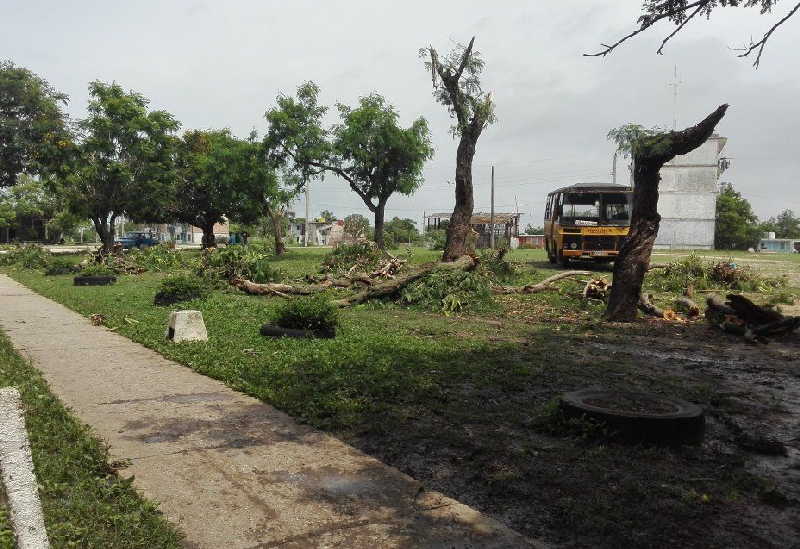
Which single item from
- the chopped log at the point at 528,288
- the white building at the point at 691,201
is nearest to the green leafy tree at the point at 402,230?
the white building at the point at 691,201

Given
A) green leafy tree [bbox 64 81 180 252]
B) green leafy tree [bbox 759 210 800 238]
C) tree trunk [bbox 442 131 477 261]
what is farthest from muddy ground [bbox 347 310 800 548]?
green leafy tree [bbox 759 210 800 238]

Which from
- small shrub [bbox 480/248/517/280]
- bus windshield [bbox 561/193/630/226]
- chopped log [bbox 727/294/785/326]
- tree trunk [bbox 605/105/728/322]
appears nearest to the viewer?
chopped log [bbox 727/294/785/326]

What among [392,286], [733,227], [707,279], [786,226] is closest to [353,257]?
[392,286]

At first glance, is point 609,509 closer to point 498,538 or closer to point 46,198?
point 498,538

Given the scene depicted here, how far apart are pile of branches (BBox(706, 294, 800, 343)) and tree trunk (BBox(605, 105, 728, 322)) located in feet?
4.42

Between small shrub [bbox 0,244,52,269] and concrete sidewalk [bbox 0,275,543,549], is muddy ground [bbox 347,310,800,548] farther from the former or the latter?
small shrub [bbox 0,244,52,269]

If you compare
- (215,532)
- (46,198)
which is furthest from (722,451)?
(46,198)

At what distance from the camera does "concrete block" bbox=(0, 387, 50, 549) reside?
129 inches

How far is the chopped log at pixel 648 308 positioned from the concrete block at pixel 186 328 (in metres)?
7.95

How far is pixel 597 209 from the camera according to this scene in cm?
2181

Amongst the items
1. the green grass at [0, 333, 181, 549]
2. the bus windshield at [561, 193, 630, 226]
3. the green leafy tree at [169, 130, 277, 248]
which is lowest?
the green grass at [0, 333, 181, 549]

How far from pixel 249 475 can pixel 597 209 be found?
63.9ft

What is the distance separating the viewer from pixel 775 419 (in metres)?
5.62

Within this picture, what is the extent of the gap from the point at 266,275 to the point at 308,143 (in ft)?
63.8
